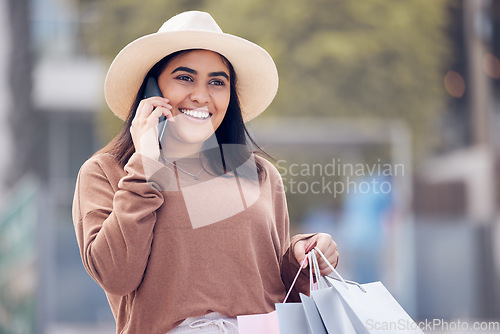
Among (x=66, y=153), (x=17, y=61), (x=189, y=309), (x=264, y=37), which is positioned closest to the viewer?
(x=189, y=309)

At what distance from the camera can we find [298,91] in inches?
561

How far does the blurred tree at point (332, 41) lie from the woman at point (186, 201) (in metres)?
11.6

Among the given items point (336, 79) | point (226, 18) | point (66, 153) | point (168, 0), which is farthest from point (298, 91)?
point (66, 153)

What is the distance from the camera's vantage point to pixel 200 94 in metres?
2.26

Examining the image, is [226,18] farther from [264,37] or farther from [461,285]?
[461,285]

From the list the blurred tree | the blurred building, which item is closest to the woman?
the blurred building

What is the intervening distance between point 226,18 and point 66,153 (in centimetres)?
763

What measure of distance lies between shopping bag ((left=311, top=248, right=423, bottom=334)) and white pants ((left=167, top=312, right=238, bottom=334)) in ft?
0.86

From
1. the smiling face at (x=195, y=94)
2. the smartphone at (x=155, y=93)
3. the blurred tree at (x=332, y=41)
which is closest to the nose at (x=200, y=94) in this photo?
the smiling face at (x=195, y=94)

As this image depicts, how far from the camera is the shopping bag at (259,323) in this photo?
6.66ft

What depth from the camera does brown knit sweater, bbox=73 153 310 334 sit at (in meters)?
2.00

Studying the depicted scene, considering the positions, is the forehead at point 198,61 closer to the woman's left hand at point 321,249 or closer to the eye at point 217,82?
the eye at point 217,82

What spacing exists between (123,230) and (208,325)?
365 mm

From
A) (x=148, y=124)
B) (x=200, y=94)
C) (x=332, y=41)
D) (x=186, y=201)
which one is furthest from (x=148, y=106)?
(x=332, y=41)
